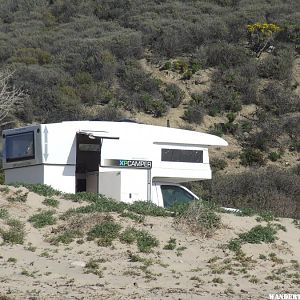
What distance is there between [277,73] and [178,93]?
561 centimetres

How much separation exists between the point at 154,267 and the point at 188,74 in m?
23.5

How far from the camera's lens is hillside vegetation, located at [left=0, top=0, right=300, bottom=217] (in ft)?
96.5

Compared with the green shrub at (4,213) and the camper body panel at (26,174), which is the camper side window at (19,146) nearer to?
the camper body panel at (26,174)

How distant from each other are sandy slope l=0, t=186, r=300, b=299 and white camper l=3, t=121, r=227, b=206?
1.24 m

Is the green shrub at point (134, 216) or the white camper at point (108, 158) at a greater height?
the white camper at point (108, 158)

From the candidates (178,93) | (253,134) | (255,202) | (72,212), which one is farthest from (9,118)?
(72,212)

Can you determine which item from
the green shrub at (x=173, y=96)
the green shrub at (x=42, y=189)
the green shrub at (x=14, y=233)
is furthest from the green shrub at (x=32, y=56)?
the green shrub at (x=14, y=233)

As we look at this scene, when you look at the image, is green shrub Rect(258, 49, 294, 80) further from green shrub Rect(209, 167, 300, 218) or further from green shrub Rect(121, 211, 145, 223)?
green shrub Rect(121, 211, 145, 223)

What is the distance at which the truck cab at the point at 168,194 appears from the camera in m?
15.7

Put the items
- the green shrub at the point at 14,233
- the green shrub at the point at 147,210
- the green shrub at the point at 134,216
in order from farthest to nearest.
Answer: the green shrub at the point at 147,210 < the green shrub at the point at 134,216 < the green shrub at the point at 14,233

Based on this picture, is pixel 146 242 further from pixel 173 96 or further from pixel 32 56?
pixel 32 56

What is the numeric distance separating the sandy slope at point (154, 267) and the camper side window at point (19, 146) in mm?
1369

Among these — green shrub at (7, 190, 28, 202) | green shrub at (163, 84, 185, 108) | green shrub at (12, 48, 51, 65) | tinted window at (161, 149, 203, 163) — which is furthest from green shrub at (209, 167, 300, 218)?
A: green shrub at (12, 48, 51, 65)

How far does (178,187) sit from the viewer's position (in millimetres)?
15891
